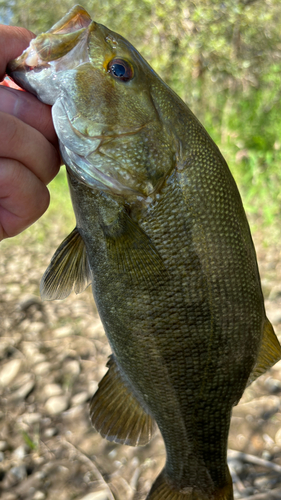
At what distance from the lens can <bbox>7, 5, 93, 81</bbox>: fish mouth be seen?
132cm

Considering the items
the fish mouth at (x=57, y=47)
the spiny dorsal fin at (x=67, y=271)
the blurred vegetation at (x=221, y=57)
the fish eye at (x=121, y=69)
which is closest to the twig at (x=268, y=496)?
the spiny dorsal fin at (x=67, y=271)

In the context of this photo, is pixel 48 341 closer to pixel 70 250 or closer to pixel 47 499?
pixel 47 499

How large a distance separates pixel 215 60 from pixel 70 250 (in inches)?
262

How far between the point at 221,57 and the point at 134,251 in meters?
6.67

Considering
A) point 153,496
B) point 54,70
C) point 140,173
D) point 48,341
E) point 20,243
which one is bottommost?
point 20,243

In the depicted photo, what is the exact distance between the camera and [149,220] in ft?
4.56

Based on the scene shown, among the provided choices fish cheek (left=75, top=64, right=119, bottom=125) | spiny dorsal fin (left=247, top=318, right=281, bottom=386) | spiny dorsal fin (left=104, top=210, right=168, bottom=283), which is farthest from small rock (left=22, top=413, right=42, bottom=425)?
fish cheek (left=75, top=64, right=119, bottom=125)

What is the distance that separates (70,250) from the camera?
5.16ft

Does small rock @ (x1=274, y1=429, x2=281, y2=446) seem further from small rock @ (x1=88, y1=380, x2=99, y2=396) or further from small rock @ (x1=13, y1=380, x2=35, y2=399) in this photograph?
small rock @ (x1=13, y1=380, x2=35, y2=399)

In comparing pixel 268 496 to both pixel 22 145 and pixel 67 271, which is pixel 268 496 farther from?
pixel 22 145

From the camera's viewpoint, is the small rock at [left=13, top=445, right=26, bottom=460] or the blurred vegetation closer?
the small rock at [left=13, top=445, right=26, bottom=460]

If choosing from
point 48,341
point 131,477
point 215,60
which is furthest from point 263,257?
point 215,60

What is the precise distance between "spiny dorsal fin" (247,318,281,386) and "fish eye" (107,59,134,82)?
1.10m

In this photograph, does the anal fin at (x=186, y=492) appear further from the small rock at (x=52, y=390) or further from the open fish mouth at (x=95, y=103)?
the small rock at (x=52, y=390)
